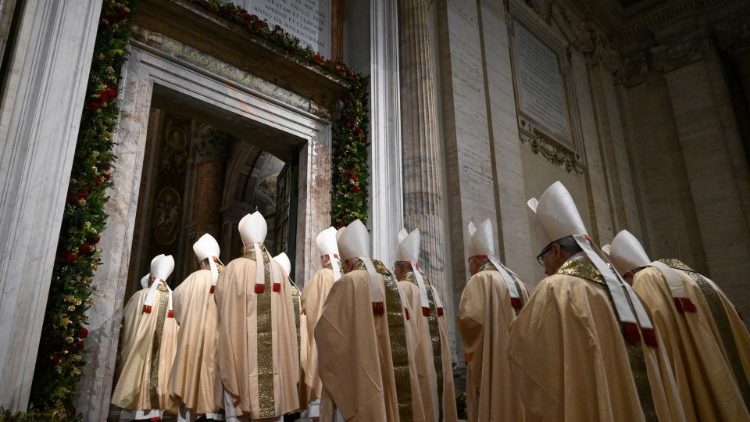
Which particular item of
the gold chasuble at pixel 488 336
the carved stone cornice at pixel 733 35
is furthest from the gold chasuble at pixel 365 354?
the carved stone cornice at pixel 733 35

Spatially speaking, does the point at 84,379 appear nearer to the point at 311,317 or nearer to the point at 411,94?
the point at 311,317

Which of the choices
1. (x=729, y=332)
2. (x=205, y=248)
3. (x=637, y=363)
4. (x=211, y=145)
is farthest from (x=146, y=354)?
(x=211, y=145)

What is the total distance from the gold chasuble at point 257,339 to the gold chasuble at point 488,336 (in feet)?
4.82

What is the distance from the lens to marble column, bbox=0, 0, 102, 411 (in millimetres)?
3254

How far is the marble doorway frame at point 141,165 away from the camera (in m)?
4.05

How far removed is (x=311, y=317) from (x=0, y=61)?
3159 mm

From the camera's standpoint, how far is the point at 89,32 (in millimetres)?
4172

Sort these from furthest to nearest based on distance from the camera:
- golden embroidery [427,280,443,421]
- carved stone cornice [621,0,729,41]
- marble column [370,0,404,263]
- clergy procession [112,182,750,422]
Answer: carved stone cornice [621,0,729,41]
marble column [370,0,404,263]
golden embroidery [427,280,443,421]
clergy procession [112,182,750,422]

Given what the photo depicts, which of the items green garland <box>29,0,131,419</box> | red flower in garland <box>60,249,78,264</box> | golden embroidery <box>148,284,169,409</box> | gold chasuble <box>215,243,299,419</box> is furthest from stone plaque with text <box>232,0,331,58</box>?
red flower in garland <box>60,249,78,264</box>

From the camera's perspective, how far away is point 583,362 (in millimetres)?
2238

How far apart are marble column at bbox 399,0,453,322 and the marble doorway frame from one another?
1.05 m

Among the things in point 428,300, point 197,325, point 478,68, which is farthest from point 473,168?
point 197,325

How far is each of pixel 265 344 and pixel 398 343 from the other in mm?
1189

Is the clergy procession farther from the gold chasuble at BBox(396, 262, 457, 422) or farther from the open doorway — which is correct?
the open doorway
